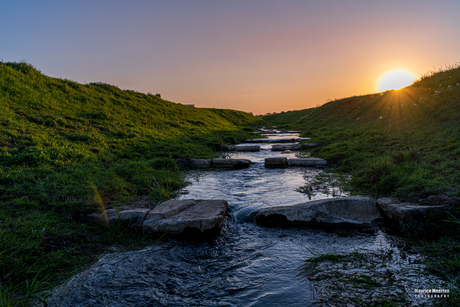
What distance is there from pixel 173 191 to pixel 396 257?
4.24m

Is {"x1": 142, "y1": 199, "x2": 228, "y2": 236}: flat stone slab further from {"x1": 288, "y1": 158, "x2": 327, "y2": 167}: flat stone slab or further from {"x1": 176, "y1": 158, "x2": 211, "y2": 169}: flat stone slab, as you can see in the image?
{"x1": 288, "y1": 158, "x2": 327, "y2": 167}: flat stone slab

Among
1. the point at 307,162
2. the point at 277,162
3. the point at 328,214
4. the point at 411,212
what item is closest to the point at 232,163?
the point at 277,162

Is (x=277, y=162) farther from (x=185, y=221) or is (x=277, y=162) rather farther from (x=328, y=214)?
(x=185, y=221)

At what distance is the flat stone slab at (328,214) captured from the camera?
3.67 m

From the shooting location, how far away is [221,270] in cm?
274

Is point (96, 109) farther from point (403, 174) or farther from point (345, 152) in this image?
point (403, 174)

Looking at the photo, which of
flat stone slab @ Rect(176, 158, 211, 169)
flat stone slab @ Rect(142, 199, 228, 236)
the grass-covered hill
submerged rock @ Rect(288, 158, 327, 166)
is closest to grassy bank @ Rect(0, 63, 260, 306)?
flat stone slab @ Rect(142, 199, 228, 236)

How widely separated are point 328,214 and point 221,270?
6.25 feet

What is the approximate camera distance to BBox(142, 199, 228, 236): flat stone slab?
138 inches

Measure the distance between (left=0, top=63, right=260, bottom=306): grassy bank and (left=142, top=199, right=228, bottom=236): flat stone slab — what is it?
9.8 inches

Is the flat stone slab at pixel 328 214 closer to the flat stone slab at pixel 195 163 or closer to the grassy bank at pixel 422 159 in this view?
the grassy bank at pixel 422 159

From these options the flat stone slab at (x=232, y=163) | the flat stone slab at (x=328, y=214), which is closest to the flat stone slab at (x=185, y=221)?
the flat stone slab at (x=328, y=214)

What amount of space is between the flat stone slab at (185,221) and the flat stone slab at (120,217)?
0.41 ft

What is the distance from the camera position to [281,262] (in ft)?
9.35
